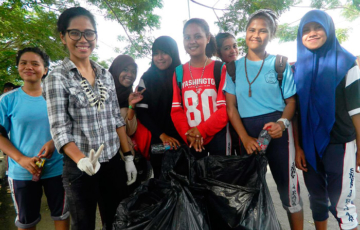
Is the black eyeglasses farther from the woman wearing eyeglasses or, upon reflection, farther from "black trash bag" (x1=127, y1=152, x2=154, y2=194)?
"black trash bag" (x1=127, y1=152, x2=154, y2=194)

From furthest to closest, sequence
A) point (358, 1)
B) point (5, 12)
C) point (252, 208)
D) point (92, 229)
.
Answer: point (5, 12), point (358, 1), point (92, 229), point (252, 208)

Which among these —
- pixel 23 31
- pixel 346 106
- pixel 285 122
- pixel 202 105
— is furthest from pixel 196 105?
pixel 23 31

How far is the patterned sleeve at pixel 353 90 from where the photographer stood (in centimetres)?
141

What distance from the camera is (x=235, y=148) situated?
6.93 feet

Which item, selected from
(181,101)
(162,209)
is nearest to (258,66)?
(181,101)

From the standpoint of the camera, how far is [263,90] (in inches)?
61.6

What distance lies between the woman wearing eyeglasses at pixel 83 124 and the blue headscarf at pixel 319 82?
4.61 feet

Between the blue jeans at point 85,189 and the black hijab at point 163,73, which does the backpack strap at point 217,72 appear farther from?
the blue jeans at point 85,189

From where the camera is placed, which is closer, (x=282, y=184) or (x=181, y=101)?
(x=282, y=184)

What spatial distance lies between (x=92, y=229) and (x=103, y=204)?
0.64ft

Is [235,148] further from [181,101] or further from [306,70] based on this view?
[306,70]

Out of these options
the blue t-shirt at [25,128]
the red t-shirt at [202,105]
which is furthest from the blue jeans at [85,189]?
the red t-shirt at [202,105]

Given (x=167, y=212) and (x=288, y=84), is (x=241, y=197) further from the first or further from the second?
(x=288, y=84)

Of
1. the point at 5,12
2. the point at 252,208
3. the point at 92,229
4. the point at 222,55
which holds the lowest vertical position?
the point at 92,229
